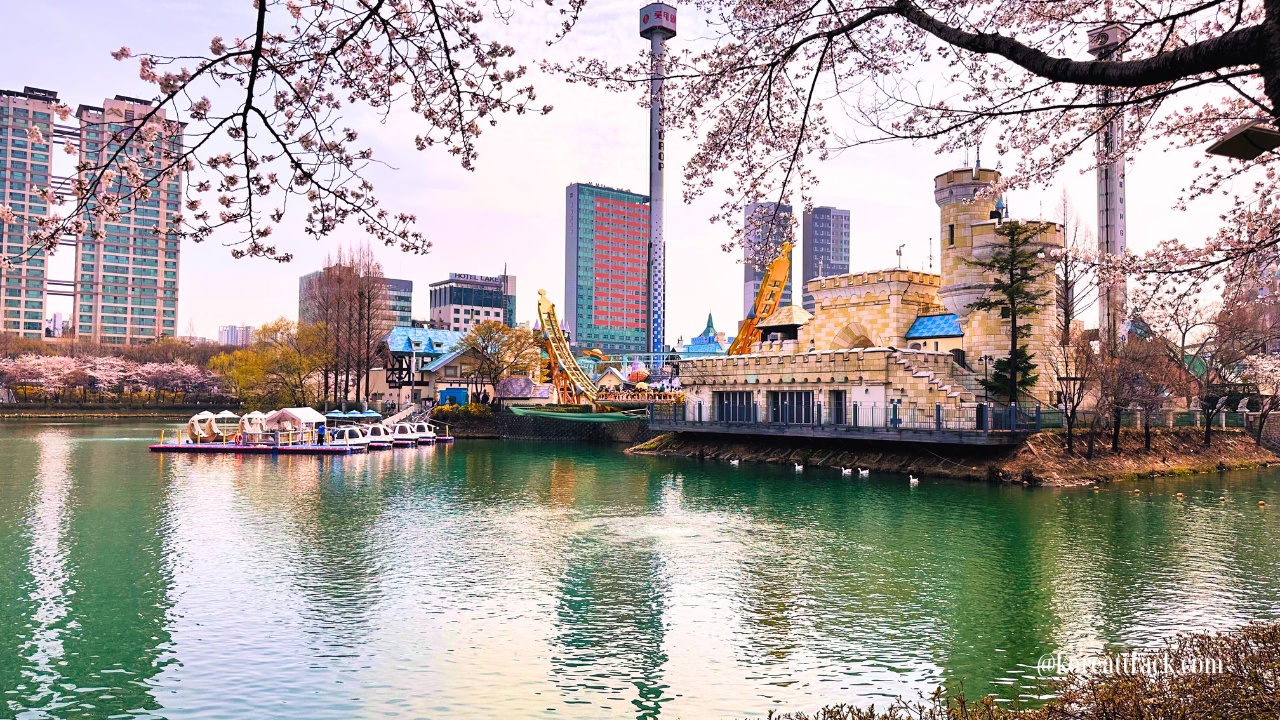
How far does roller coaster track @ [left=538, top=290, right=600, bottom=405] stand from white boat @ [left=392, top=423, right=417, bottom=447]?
15053 mm

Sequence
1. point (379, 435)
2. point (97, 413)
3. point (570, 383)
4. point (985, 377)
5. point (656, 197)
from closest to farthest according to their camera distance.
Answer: point (985, 377) < point (379, 435) < point (570, 383) < point (97, 413) < point (656, 197)

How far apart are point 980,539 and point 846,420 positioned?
19947 mm

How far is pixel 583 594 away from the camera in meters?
17.1

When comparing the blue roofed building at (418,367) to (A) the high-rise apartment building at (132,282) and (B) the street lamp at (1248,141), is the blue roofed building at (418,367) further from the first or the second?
(A) the high-rise apartment building at (132,282)

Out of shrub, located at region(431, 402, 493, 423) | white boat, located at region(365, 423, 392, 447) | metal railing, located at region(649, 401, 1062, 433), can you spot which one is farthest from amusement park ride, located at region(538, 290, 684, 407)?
metal railing, located at region(649, 401, 1062, 433)

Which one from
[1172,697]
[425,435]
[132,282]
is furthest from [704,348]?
[132,282]

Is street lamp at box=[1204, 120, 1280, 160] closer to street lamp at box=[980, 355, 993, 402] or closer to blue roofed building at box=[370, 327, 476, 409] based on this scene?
street lamp at box=[980, 355, 993, 402]

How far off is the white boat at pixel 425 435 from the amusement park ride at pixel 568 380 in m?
13.1

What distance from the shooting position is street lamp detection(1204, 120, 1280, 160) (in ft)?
25.5

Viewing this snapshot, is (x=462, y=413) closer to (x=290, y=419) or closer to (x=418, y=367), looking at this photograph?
(x=418, y=367)

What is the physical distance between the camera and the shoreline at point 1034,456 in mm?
35906

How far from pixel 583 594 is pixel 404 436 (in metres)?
47.5

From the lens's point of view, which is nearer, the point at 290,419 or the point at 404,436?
the point at 290,419

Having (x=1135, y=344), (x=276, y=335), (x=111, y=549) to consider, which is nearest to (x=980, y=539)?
(x=111, y=549)
